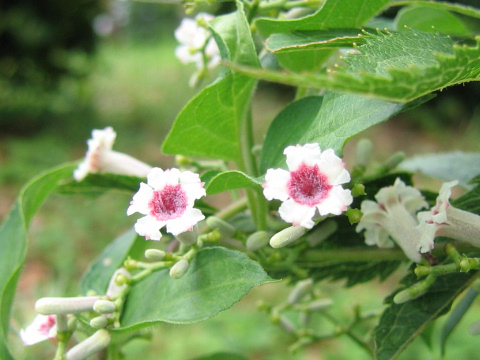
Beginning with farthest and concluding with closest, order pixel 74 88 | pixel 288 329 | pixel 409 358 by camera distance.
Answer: pixel 74 88 < pixel 409 358 < pixel 288 329

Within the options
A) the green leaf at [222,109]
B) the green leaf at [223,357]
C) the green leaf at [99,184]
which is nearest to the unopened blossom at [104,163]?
the green leaf at [99,184]

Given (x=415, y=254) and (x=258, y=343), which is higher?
(x=415, y=254)

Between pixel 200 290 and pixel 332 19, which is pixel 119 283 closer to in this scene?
pixel 200 290

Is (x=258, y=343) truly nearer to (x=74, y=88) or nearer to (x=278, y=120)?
(x=278, y=120)

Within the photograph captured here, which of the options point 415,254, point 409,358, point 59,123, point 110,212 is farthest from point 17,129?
point 415,254

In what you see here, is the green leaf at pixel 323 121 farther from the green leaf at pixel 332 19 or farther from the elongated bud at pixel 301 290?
the elongated bud at pixel 301 290

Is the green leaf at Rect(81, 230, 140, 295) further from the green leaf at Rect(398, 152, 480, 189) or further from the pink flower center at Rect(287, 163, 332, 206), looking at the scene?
the green leaf at Rect(398, 152, 480, 189)
